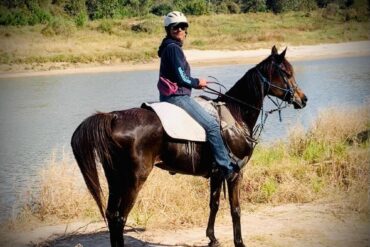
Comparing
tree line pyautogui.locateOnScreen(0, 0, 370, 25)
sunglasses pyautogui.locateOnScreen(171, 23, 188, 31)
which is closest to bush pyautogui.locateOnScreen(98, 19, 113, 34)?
tree line pyautogui.locateOnScreen(0, 0, 370, 25)

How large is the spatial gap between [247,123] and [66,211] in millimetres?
3521

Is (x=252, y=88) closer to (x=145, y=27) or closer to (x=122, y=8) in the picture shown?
(x=145, y=27)

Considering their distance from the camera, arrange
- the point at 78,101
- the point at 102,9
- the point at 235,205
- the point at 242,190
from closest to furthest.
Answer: the point at 235,205, the point at 242,190, the point at 78,101, the point at 102,9

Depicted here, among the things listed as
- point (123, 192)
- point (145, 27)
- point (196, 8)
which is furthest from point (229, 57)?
point (123, 192)

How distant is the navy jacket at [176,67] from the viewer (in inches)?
214

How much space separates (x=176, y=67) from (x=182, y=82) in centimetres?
17

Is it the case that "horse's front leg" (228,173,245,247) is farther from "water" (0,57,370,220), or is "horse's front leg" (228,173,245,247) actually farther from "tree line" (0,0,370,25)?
"tree line" (0,0,370,25)

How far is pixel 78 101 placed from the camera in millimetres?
22125

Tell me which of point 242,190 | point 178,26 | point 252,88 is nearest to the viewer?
point 178,26

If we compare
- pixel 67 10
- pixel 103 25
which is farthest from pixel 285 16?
pixel 67 10

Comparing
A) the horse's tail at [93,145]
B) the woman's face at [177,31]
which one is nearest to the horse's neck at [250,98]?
the woman's face at [177,31]

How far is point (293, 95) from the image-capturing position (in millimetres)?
5930

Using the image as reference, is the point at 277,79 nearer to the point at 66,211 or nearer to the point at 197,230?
the point at 197,230

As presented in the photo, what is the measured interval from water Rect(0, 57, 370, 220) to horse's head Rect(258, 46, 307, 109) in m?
4.96
